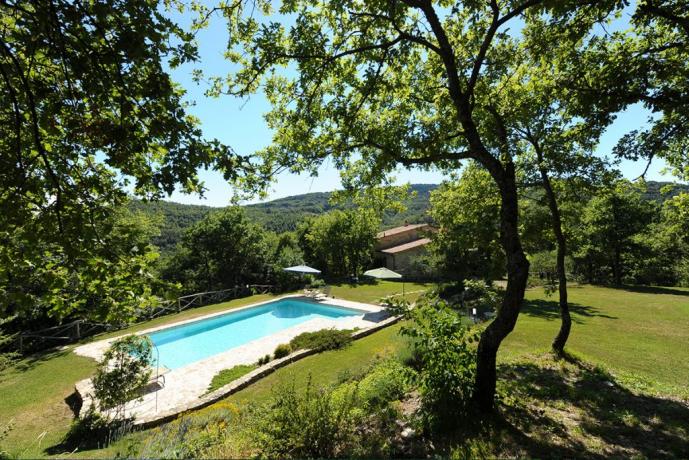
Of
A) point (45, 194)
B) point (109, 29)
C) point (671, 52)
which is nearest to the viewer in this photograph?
point (109, 29)

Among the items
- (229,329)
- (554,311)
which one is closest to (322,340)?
(229,329)

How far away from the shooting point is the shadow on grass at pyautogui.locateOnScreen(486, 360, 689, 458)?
3.61m

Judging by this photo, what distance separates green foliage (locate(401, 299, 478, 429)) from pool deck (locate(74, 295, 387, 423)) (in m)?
6.73

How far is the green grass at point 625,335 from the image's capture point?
7445 mm

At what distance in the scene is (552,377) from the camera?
6211mm

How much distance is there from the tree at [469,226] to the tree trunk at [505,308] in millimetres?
5137

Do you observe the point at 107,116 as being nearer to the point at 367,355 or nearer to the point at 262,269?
the point at 367,355

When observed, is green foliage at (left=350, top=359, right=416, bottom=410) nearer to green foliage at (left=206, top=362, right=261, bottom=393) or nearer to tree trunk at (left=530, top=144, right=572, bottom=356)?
tree trunk at (left=530, top=144, right=572, bottom=356)

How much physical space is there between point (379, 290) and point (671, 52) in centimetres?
2137

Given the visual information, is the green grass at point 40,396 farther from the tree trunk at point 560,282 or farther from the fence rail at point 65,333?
the tree trunk at point 560,282

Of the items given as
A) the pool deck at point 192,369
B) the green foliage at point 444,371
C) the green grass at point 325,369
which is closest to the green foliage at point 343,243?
the pool deck at point 192,369

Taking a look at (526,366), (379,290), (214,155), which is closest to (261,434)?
(214,155)

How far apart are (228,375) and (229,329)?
7964 millimetres

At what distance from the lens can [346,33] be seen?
5.39m
